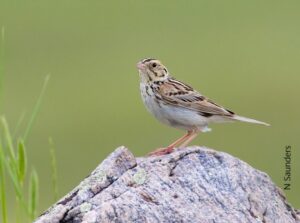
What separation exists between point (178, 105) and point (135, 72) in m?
15.4

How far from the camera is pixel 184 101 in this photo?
27.7ft

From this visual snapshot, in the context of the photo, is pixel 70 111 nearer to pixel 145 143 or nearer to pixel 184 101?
pixel 145 143

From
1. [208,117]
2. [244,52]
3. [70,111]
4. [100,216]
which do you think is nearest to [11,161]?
[100,216]

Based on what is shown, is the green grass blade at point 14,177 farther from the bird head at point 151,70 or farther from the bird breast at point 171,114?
the bird head at point 151,70

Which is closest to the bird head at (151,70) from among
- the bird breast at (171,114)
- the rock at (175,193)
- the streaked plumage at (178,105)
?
the streaked plumage at (178,105)

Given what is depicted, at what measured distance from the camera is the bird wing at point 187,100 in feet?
27.3

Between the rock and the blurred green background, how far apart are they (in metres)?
7.66

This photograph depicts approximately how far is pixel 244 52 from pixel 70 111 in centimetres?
500

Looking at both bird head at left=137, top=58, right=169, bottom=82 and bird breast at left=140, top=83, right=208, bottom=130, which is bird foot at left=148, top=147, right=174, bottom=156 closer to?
bird breast at left=140, top=83, right=208, bottom=130

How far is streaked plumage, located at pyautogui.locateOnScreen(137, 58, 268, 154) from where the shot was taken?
8.20m

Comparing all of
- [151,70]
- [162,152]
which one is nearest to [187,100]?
[151,70]

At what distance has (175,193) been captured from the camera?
21.7ft

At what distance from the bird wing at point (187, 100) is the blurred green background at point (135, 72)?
20.4 feet

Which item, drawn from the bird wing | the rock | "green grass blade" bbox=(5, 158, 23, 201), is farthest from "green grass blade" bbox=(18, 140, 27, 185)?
the bird wing
